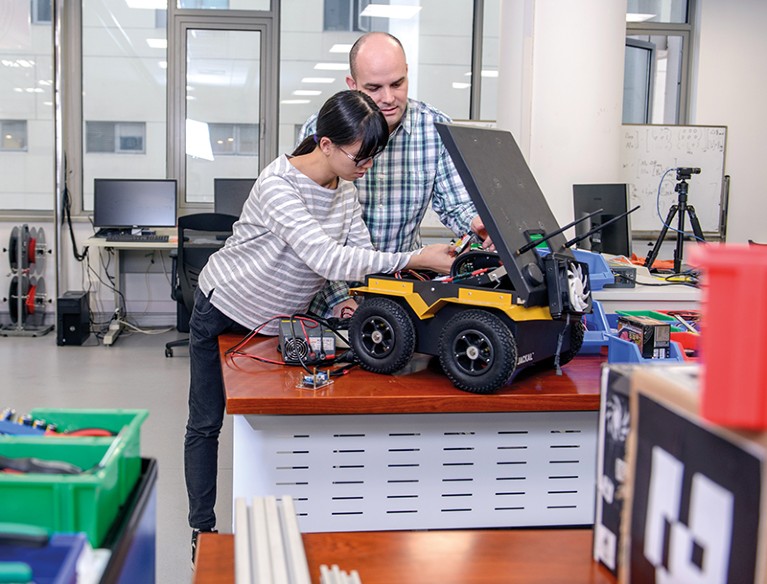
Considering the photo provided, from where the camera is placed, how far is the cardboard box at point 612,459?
82 centimetres

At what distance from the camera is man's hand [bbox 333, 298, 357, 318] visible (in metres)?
2.06

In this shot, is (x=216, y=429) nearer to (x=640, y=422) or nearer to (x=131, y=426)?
(x=131, y=426)

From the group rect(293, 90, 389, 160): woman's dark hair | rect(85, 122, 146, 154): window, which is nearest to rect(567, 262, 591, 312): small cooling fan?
rect(293, 90, 389, 160): woman's dark hair

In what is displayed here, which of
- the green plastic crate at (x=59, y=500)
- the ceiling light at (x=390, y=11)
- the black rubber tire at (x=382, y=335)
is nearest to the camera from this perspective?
the green plastic crate at (x=59, y=500)

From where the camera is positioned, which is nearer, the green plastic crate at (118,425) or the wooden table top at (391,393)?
the green plastic crate at (118,425)

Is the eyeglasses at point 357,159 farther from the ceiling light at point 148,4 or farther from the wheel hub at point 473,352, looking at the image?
the ceiling light at point 148,4

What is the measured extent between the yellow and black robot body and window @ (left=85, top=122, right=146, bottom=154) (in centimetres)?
505

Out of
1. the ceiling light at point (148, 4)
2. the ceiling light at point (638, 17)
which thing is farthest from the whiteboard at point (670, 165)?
the ceiling light at point (148, 4)

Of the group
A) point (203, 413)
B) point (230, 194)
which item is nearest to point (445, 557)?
point (203, 413)

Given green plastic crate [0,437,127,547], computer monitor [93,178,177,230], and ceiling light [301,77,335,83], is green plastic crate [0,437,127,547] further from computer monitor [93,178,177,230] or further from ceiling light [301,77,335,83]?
ceiling light [301,77,335,83]

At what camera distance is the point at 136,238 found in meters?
5.73

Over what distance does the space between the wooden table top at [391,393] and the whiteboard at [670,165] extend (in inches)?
176

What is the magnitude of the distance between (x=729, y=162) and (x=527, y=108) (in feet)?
9.13

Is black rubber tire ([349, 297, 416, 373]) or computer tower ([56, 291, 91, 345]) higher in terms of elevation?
black rubber tire ([349, 297, 416, 373])
